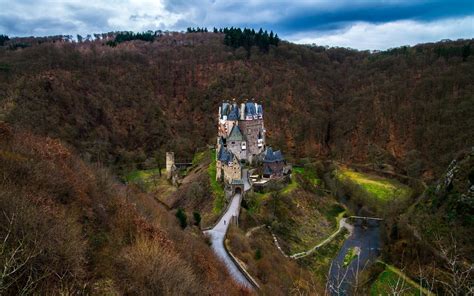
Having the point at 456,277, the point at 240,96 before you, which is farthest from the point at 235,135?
the point at 240,96

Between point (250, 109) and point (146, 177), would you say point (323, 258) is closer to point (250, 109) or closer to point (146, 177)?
point (250, 109)

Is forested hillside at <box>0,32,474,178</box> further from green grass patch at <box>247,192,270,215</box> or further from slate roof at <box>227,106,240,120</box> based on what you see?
green grass patch at <box>247,192,270,215</box>

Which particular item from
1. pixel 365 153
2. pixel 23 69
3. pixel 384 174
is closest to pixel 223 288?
pixel 384 174

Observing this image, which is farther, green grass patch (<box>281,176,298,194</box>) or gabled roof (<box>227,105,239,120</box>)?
gabled roof (<box>227,105,239,120</box>)

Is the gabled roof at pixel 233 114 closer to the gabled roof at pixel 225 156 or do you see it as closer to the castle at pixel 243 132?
the castle at pixel 243 132

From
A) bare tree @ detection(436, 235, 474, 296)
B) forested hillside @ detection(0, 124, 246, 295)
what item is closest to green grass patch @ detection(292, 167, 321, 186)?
bare tree @ detection(436, 235, 474, 296)

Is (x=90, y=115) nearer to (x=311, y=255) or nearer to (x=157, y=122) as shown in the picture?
(x=157, y=122)
